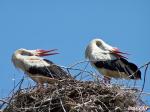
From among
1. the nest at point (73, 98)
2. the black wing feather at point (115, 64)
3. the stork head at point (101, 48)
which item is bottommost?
the nest at point (73, 98)

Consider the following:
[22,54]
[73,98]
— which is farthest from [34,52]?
[73,98]

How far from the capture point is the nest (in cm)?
978

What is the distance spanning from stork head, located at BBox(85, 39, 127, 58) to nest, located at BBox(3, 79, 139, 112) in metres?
3.42

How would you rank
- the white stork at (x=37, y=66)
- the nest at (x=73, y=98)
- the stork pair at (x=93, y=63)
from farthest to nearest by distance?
1. the stork pair at (x=93, y=63)
2. the white stork at (x=37, y=66)
3. the nest at (x=73, y=98)

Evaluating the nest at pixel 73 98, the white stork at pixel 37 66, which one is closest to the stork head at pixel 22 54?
the white stork at pixel 37 66

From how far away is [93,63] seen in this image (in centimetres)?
1346

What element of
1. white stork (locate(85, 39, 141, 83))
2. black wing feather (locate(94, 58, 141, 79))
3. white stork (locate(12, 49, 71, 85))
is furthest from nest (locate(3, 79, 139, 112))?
black wing feather (locate(94, 58, 141, 79))

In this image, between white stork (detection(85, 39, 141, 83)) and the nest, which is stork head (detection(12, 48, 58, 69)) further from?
the nest

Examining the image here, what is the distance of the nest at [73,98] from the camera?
978 centimetres

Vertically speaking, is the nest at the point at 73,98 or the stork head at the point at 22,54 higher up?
the stork head at the point at 22,54

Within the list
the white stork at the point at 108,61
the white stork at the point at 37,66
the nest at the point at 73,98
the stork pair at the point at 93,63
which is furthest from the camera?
the white stork at the point at 108,61

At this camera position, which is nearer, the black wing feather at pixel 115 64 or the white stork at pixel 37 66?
the white stork at pixel 37 66

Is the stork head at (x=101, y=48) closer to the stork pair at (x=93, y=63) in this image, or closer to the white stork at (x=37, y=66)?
the stork pair at (x=93, y=63)

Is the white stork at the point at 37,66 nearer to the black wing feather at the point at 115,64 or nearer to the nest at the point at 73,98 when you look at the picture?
the black wing feather at the point at 115,64
